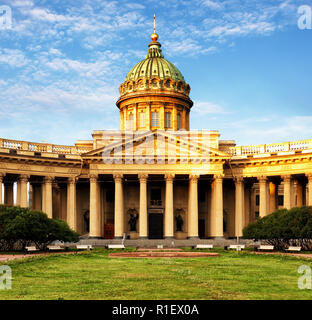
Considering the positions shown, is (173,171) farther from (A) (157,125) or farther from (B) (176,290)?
(B) (176,290)

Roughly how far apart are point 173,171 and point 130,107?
18.1 meters

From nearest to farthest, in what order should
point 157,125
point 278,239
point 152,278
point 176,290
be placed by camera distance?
1. point 176,290
2. point 152,278
3. point 278,239
4. point 157,125

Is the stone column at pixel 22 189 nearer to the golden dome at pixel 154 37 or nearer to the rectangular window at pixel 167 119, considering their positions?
the rectangular window at pixel 167 119

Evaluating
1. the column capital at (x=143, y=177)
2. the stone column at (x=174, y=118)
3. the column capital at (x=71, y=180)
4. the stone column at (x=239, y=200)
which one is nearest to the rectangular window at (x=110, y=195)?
the column capital at (x=71, y=180)

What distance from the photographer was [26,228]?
1457 inches

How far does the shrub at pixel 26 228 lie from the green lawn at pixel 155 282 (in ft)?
31.8

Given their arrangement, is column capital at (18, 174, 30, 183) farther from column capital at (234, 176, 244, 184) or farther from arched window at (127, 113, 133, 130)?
column capital at (234, 176, 244, 184)

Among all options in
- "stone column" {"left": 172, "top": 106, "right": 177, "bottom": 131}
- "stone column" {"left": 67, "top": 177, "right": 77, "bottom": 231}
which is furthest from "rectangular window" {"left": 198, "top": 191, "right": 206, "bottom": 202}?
"stone column" {"left": 67, "top": 177, "right": 77, "bottom": 231}

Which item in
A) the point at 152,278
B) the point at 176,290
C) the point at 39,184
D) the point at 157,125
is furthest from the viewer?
the point at 157,125

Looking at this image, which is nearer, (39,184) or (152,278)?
(152,278)

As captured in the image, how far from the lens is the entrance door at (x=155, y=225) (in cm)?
5947

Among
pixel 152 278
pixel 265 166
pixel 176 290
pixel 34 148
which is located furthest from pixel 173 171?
pixel 176 290

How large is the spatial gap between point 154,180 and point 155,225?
6984 mm

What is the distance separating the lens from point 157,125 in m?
66.4
